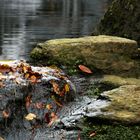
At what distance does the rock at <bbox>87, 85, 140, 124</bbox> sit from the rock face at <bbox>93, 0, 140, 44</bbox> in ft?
20.7

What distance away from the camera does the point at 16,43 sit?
72.3 feet

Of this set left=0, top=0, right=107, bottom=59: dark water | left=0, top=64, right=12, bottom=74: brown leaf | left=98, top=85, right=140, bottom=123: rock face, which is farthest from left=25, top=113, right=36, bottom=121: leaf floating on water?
left=0, top=0, right=107, bottom=59: dark water

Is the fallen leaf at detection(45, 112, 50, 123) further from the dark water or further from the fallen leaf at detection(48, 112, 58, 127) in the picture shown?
the dark water

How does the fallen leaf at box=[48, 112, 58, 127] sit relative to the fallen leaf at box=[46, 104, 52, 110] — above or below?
below

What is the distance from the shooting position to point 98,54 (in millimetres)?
14203

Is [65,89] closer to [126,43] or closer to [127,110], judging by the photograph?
[127,110]

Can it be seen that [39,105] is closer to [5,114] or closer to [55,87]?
[55,87]

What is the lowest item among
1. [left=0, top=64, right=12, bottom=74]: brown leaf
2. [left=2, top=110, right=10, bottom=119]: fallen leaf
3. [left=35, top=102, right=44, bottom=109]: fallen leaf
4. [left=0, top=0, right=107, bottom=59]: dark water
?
[left=0, top=0, right=107, bottom=59]: dark water

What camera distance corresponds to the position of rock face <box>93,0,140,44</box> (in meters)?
16.9

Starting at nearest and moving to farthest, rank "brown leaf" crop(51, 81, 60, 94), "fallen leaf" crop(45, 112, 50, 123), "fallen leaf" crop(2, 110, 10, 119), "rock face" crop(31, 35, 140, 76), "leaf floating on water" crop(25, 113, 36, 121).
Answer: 1. "fallen leaf" crop(2, 110, 10, 119)
2. "leaf floating on water" crop(25, 113, 36, 121)
3. "fallen leaf" crop(45, 112, 50, 123)
4. "brown leaf" crop(51, 81, 60, 94)
5. "rock face" crop(31, 35, 140, 76)

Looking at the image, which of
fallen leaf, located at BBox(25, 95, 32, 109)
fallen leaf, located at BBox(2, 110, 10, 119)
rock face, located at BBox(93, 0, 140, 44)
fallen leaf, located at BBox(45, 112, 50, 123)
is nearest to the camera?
fallen leaf, located at BBox(2, 110, 10, 119)

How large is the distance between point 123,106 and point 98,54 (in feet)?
14.1

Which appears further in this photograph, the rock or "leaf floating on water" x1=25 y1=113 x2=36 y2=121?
"leaf floating on water" x1=25 y1=113 x2=36 y2=121

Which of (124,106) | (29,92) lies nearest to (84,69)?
(29,92)
